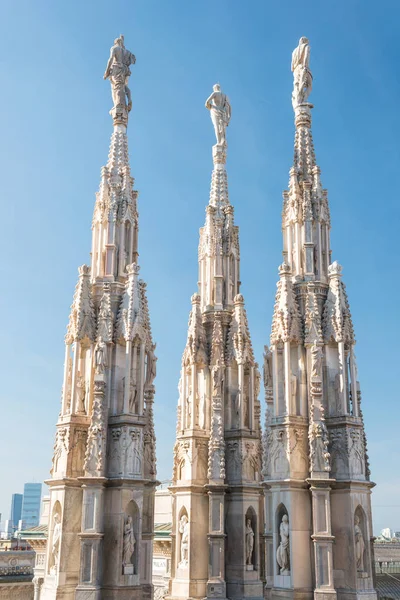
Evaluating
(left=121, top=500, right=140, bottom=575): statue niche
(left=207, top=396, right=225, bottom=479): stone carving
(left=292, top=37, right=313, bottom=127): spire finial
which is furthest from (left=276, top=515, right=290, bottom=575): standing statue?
(left=292, top=37, right=313, bottom=127): spire finial

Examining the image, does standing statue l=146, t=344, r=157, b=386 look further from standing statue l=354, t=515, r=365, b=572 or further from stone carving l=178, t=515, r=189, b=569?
standing statue l=354, t=515, r=365, b=572

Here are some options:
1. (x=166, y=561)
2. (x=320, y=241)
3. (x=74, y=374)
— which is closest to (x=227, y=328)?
(x=320, y=241)

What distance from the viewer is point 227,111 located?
30.9 m

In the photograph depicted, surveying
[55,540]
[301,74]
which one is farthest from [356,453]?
[301,74]

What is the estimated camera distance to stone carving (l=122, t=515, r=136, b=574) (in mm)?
20781

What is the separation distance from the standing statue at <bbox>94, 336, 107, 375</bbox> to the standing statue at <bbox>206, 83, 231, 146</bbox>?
1214 centimetres

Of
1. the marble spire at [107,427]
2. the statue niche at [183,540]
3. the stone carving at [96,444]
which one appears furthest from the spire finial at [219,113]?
the statue niche at [183,540]

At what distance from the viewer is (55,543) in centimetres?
2125

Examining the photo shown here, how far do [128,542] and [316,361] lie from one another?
7.90 metres

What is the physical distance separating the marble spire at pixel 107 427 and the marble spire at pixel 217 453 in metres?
1.90

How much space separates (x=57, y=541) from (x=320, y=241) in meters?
12.9

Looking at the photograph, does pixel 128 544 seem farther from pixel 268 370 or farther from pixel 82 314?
pixel 82 314

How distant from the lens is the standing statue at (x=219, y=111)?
1200 inches

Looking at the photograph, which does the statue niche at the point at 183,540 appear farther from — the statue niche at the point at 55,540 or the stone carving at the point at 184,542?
the statue niche at the point at 55,540
